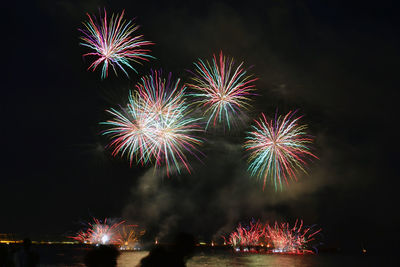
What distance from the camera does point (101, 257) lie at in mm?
3545

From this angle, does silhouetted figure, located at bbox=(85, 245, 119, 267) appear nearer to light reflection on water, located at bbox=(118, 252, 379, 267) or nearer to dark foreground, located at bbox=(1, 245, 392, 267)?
dark foreground, located at bbox=(1, 245, 392, 267)

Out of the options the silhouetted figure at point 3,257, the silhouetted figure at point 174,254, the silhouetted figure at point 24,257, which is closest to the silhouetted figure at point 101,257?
the silhouetted figure at point 174,254

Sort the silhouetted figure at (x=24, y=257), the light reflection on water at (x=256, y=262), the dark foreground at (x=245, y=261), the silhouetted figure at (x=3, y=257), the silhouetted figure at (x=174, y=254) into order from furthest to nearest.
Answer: the light reflection on water at (x=256, y=262) < the dark foreground at (x=245, y=261) < the silhouetted figure at (x=3, y=257) < the silhouetted figure at (x=24, y=257) < the silhouetted figure at (x=174, y=254)

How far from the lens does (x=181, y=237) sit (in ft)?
12.5

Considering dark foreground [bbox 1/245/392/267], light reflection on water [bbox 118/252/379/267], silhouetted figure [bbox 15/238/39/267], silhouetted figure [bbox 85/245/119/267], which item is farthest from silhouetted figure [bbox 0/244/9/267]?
light reflection on water [bbox 118/252/379/267]

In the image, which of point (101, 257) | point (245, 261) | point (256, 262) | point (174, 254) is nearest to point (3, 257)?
point (101, 257)

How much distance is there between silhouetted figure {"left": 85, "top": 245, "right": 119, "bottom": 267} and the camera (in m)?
3.53

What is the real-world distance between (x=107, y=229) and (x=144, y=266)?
72.8 metres

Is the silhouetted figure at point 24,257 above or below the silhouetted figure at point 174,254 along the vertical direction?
above

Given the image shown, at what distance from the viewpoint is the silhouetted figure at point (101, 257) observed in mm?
3531

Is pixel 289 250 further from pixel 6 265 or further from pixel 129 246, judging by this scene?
pixel 6 265

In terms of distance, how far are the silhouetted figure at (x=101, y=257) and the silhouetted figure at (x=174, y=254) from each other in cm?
28

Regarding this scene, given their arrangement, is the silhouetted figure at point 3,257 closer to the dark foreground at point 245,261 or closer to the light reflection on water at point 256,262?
the dark foreground at point 245,261

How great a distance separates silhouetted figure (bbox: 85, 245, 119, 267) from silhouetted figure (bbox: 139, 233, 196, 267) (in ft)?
0.91
